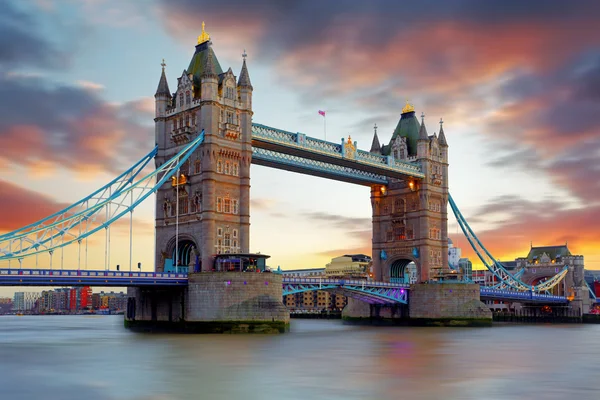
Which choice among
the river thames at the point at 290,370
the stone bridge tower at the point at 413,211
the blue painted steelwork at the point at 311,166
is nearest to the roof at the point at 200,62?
the blue painted steelwork at the point at 311,166

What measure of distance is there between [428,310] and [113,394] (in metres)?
62.8

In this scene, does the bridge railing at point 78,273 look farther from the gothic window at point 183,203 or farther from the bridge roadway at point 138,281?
the gothic window at point 183,203

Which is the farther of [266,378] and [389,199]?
[389,199]

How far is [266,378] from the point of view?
33594 mm

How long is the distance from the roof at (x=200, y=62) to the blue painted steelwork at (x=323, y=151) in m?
6.84

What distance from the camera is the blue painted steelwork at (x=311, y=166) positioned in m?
74.1

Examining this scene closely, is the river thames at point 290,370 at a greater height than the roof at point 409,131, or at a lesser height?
lesser

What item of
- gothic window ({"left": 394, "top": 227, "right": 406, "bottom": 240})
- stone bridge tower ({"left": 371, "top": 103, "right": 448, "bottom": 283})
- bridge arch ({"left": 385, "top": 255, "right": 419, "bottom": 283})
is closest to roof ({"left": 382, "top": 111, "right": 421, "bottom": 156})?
stone bridge tower ({"left": 371, "top": 103, "right": 448, "bottom": 283})

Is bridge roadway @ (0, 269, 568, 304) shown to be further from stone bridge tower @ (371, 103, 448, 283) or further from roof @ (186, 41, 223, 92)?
roof @ (186, 41, 223, 92)

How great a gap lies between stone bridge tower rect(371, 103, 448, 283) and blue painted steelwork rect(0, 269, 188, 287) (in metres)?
39.9

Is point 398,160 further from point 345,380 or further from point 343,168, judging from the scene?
point 345,380

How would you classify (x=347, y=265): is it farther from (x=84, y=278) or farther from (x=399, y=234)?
(x=84, y=278)

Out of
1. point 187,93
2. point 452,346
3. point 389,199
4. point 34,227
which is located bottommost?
point 452,346

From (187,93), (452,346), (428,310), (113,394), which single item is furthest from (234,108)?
(113,394)
